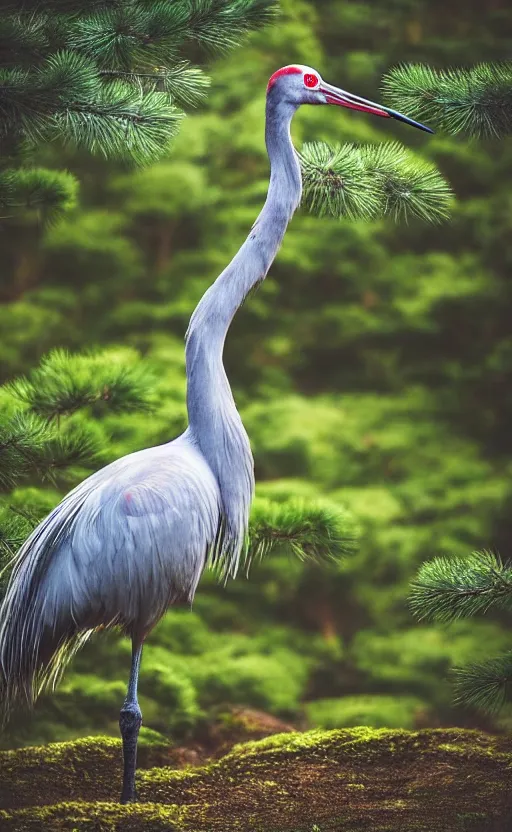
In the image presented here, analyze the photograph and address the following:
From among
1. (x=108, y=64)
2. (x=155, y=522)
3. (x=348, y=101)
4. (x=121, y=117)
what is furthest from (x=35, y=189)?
(x=155, y=522)

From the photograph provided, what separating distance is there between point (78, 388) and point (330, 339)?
2590 mm

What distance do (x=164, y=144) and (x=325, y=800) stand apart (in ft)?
4.76

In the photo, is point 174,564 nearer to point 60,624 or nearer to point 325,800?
point 60,624

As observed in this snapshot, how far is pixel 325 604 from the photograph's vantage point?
16.1ft

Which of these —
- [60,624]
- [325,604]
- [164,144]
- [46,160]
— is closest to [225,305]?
[164,144]

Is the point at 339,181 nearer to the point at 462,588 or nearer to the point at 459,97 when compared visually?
the point at 459,97

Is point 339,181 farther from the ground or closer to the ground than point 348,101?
→ closer to the ground

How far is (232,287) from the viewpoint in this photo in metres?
2.26

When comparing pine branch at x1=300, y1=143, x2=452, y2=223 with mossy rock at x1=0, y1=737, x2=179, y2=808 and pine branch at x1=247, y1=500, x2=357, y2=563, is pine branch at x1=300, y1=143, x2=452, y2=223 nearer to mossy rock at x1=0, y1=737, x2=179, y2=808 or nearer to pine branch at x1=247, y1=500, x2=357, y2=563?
pine branch at x1=247, y1=500, x2=357, y2=563

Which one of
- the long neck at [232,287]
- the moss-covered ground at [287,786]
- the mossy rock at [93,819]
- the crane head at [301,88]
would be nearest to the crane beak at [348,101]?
the crane head at [301,88]

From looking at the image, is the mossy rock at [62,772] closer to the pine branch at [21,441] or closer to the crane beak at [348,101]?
the pine branch at [21,441]

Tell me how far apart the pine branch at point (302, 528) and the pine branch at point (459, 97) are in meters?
0.91

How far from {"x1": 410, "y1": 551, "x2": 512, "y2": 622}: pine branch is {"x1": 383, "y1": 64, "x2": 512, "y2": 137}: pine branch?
93 cm

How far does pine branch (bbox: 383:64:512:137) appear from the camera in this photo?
2207mm
